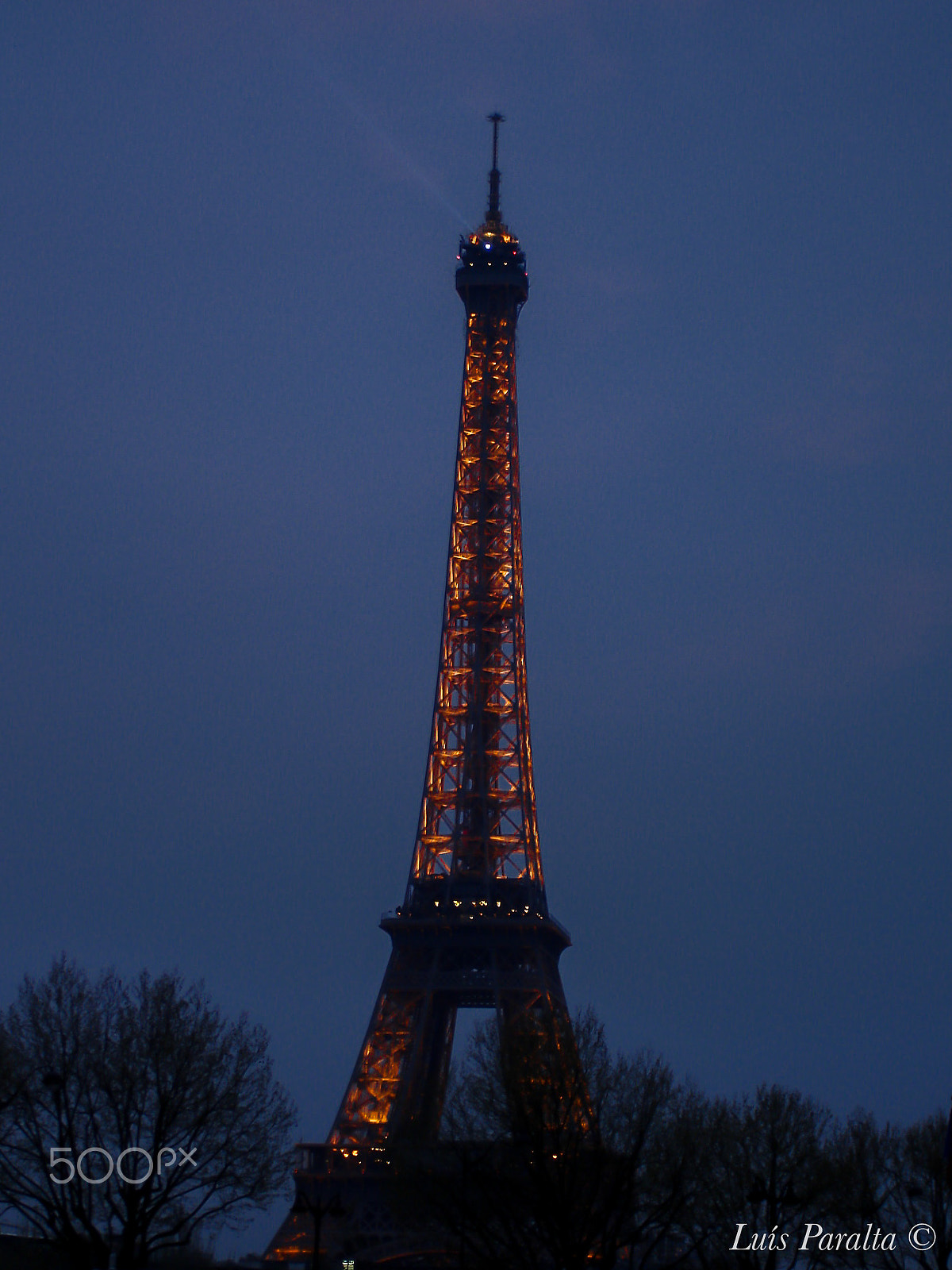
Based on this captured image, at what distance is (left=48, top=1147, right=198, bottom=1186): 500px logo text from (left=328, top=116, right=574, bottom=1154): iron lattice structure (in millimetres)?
28150

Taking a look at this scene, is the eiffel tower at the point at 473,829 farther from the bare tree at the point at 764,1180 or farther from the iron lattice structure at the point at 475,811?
the bare tree at the point at 764,1180

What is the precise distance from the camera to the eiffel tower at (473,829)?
315 ft

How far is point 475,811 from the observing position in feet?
338

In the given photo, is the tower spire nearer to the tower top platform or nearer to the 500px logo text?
the tower top platform

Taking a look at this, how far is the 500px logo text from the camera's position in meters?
59.9

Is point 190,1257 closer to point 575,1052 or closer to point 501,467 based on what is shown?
point 575,1052

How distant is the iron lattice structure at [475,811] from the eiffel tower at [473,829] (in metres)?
0.08

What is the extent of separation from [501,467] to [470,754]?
1696cm

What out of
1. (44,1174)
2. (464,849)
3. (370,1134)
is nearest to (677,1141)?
(44,1174)

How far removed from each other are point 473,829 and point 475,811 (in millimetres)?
980

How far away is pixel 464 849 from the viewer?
102750 millimetres

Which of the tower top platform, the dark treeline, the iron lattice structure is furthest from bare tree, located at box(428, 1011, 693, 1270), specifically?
the tower top platform
